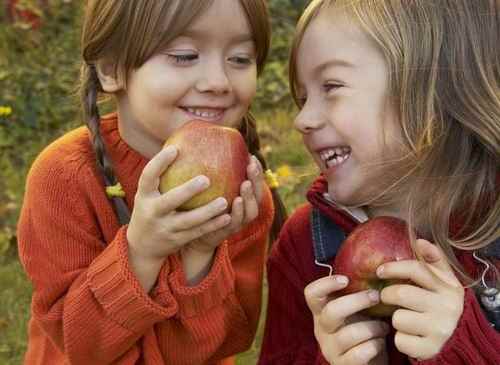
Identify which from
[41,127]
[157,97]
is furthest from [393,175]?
[41,127]

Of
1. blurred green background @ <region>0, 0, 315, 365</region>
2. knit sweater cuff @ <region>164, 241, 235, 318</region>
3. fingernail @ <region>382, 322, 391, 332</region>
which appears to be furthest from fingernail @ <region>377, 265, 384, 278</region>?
blurred green background @ <region>0, 0, 315, 365</region>

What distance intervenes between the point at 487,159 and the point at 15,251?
2.10 m

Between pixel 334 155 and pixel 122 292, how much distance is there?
0.54 m

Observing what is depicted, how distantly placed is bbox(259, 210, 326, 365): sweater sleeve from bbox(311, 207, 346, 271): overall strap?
10cm

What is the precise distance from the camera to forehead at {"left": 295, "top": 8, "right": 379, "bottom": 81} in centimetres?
180

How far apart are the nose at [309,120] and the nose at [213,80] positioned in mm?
168

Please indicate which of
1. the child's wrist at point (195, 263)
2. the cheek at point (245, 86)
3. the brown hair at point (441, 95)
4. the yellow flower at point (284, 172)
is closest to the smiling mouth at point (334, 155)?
the brown hair at point (441, 95)

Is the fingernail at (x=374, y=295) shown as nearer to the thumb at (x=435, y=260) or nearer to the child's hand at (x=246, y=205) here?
the thumb at (x=435, y=260)

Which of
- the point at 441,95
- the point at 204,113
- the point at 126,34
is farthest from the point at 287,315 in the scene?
the point at 126,34

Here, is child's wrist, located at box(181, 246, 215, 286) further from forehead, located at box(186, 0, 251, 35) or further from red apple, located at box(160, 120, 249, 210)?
forehead, located at box(186, 0, 251, 35)

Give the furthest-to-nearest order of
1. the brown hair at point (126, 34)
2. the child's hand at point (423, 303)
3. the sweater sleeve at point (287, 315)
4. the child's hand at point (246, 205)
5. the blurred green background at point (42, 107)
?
the blurred green background at point (42, 107), the sweater sleeve at point (287, 315), the brown hair at point (126, 34), the child's hand at point (246, 205), the child's hand at point (423, 303)

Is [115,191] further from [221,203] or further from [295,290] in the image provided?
[295,290]

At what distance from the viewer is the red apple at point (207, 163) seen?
1.66 meters

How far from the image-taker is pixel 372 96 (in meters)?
1.79
